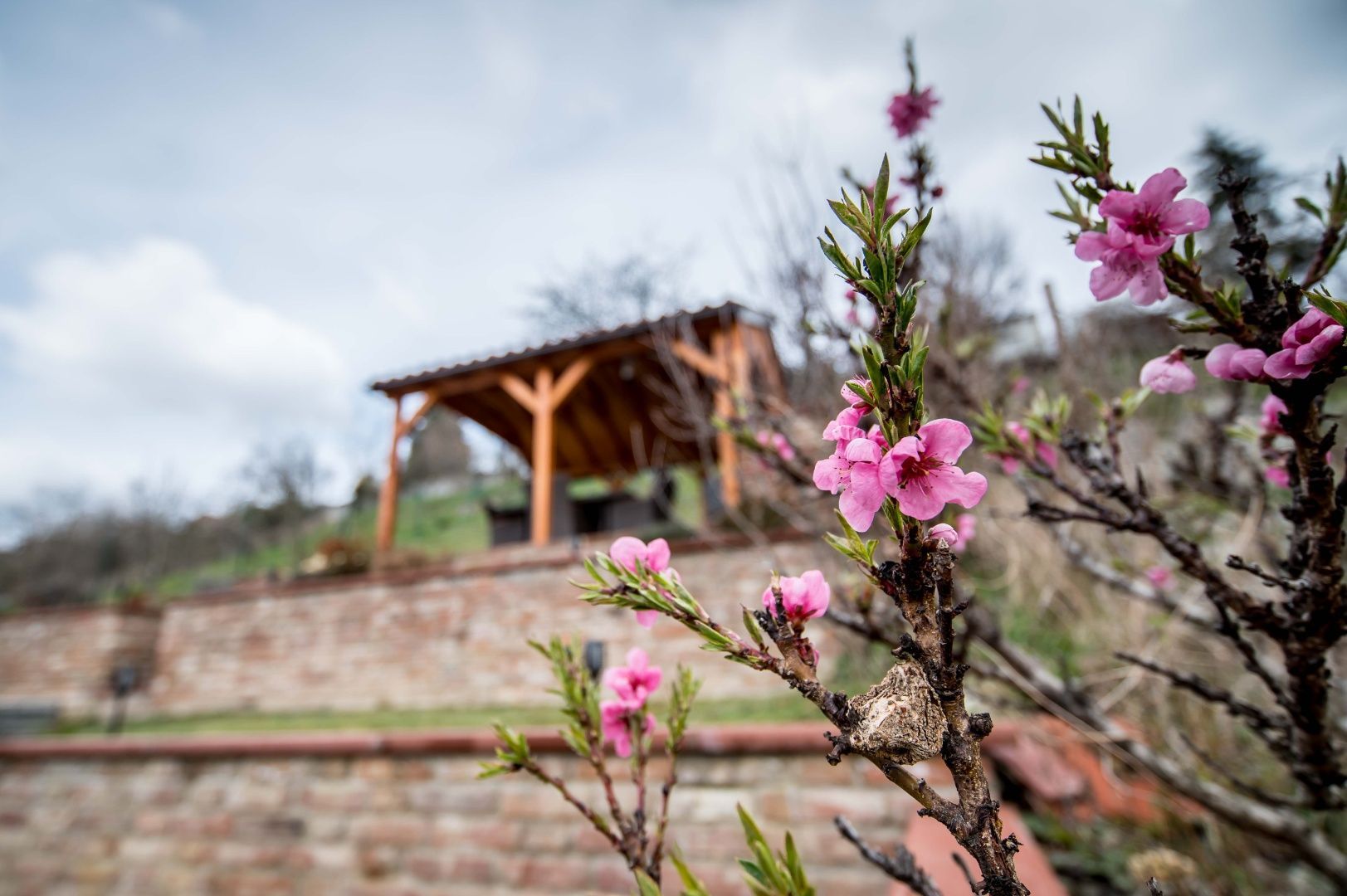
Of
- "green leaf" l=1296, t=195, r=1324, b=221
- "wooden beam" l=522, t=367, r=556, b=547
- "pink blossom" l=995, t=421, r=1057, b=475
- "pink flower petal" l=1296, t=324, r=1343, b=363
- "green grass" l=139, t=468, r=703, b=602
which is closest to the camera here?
"pink flower petal" l=1296, t=324, r=1343, b=363

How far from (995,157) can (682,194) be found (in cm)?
160

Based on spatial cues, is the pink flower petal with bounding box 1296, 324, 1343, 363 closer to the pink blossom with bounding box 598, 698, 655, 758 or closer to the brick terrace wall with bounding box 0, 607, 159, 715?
the pink blossom with bounding box 598, 698, 655, 758

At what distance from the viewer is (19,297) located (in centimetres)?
1577

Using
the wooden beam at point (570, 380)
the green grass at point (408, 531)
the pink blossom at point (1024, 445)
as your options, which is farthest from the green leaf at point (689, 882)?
the green grass at point (408, 531)

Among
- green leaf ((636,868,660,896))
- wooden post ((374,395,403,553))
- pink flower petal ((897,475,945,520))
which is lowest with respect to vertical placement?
green leaf ((636,868,660,896))

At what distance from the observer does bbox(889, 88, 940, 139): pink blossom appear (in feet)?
4.78

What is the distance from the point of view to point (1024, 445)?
1.35 meters

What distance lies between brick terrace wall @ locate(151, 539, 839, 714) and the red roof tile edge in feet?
4.80

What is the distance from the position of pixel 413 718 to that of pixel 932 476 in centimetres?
557

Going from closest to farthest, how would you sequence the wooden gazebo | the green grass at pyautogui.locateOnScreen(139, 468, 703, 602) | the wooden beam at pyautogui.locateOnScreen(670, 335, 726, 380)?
the wooden beam at pyautogui.locateOnScreen(670, 335, 726, 380)
the wooden gazebo
the green grass at pyautogui.locateOnScreen(139, 468, 703, 602)

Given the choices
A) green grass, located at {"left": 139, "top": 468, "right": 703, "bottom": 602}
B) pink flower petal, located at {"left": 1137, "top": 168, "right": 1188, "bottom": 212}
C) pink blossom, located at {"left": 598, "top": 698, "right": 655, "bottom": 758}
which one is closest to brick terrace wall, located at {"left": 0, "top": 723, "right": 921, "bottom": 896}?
pink blossom, located at {"left": 598, "top": 698, "right": 655, "bottom": 758}

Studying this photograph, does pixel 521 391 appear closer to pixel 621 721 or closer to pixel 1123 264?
pixel 621 721

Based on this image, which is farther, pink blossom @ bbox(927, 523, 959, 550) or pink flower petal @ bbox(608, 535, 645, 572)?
pink flower petal @ bbox(608, 535, 645, 572)

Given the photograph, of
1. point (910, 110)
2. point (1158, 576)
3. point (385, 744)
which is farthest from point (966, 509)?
point (385, 744)
